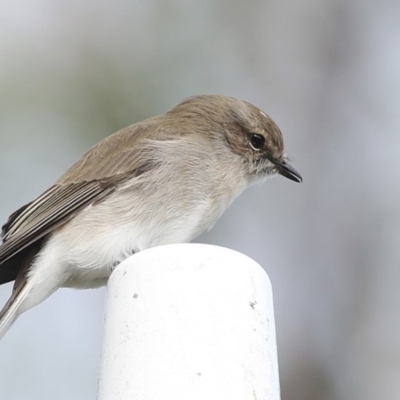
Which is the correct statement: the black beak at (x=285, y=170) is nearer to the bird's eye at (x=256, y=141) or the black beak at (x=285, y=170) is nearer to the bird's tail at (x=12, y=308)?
the bird's eye at (x=256, y=141)

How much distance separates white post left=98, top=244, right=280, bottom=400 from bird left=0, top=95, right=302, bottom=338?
1.02m

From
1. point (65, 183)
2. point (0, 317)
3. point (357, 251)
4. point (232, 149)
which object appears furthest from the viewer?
point (357, 251)

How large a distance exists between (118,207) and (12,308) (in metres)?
0.57

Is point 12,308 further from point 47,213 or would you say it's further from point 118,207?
point 118,207

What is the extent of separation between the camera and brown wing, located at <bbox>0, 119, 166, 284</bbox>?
3.40 m

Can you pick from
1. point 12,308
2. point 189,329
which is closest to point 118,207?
point 12,308

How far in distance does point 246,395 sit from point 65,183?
1.85 m

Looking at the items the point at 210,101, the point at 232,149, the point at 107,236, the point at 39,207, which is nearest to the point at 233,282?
the point at 107,236

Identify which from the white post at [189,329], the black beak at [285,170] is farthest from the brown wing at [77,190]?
the white post at [189,329]

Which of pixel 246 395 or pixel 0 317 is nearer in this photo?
pixel 246 395

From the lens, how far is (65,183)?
3.71 meters

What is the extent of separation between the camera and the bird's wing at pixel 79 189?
3404mm

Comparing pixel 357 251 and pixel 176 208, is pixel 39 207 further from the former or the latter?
pixel 357 251

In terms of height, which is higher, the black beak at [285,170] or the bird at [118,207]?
the black beak at [285,170]
